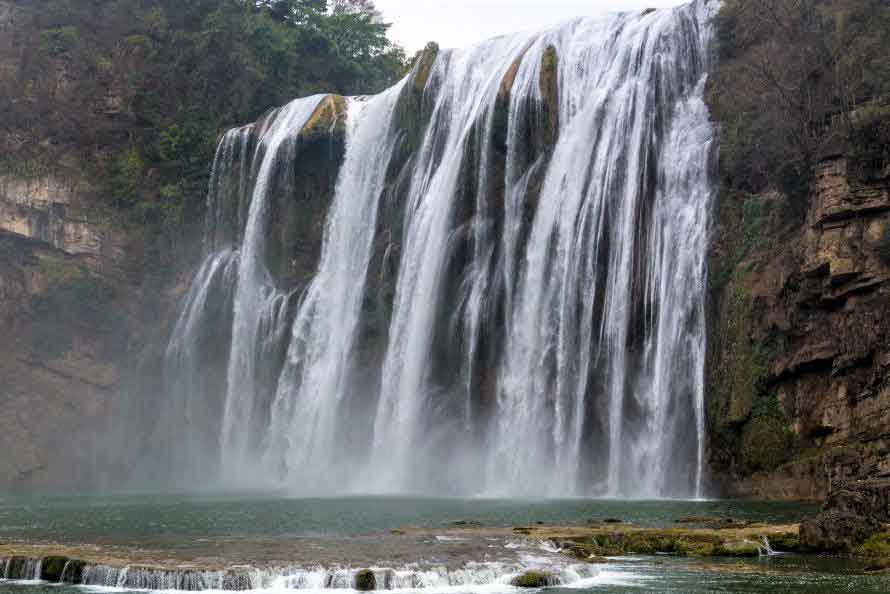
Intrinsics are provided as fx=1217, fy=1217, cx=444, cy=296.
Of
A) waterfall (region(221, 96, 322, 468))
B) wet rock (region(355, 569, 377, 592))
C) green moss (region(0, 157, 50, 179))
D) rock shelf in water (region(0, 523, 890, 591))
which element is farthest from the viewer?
green moss (region(0, 157, 50, 179))

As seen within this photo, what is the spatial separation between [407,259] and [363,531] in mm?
20874

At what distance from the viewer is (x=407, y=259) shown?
4625 cm

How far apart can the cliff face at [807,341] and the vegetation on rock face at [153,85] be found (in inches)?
1214

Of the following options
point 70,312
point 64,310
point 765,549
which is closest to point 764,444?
point 765,549

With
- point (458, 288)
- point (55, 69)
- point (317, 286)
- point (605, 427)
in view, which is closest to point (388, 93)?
point (317, 286)

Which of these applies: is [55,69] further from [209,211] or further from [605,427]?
[605,427]

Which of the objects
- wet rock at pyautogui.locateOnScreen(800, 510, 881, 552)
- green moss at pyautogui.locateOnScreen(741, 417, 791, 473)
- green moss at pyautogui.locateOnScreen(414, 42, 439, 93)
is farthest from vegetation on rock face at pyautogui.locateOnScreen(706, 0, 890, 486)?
green moss at pyautogui.locateOnScreen(414, 42, 439, 93)

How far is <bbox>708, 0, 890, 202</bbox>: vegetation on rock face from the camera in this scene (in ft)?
113

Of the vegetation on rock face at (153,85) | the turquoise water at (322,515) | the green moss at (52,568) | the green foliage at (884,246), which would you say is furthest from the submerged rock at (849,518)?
the vegetation on rock face at (153,85)

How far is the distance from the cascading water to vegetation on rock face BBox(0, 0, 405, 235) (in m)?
3.98

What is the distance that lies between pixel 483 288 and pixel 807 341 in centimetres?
1304

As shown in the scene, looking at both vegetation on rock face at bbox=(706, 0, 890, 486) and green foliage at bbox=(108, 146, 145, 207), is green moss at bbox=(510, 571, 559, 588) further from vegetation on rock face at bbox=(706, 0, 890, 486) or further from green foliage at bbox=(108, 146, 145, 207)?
green foliage at bbox=(108, 146, 145, 207)

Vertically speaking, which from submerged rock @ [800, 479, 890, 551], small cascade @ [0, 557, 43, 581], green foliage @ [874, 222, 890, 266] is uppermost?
green foliage @ [874, 222, 890, 266]

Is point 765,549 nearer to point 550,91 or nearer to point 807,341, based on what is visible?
point 807,341
